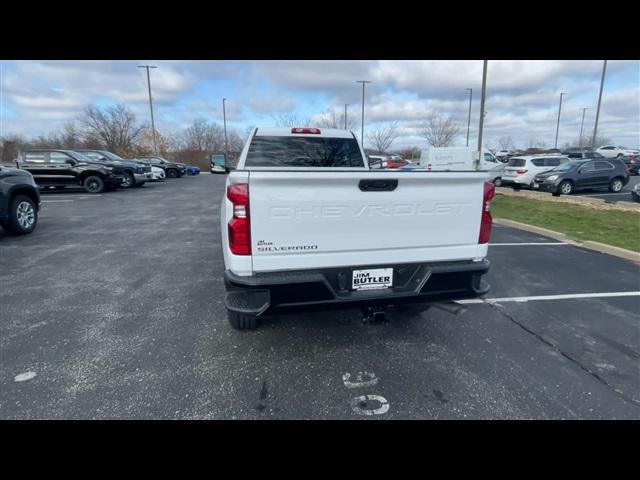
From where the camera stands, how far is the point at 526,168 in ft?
53.9

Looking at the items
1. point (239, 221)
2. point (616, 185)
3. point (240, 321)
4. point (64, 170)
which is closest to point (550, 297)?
point (240, 321)

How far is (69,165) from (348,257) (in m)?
17.1

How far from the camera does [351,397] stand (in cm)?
247

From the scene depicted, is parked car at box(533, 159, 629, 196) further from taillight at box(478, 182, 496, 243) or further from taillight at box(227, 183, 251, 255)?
taillight at box(227, 183, 251, 255)

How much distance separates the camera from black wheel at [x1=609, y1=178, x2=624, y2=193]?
1546cm

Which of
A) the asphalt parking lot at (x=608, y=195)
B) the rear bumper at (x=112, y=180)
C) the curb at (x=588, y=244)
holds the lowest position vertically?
the curb at (x=588, y=244)

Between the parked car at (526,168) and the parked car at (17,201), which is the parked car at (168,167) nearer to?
the parked car at (17,201)

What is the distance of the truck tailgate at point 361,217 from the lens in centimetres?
233

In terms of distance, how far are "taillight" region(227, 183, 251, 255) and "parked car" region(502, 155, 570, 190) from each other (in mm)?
17950

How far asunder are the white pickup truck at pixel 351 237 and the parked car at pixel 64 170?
1625cm

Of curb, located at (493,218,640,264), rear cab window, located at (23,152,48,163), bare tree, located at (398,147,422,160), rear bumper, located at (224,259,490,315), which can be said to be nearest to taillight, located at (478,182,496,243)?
rear bumper, located at (224,259,490,315)

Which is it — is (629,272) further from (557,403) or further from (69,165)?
(69,165)

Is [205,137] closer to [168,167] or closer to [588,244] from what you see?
[168,167]

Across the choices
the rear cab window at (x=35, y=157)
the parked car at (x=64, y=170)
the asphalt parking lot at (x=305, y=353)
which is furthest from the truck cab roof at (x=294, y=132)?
the rear cab window at (x=35, y=157)
